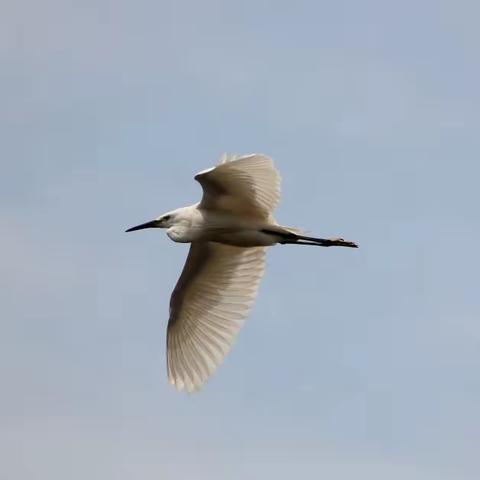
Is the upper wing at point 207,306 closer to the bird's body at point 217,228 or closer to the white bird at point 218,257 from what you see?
the white bird at point 218,257

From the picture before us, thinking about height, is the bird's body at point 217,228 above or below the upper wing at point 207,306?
above

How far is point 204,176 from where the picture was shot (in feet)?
69.5

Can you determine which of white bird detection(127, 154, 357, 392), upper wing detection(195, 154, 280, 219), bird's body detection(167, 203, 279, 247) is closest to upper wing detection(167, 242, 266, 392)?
white bird detection(127, 154, 357, 392)

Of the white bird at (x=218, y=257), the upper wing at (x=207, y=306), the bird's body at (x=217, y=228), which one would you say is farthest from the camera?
the upper wing at (x=207, y=306)

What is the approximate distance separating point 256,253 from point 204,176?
251 centimetres

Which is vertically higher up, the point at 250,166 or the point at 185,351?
the point at 250,166

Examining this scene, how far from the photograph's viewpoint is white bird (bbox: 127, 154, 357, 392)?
21.8 metres

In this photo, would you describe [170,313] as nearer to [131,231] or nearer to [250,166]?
[131,231]

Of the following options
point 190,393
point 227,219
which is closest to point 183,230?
point 227,219

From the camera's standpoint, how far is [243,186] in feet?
71.1

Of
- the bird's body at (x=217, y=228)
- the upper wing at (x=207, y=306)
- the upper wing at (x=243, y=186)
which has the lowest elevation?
the upper wing at (x=207, y=306)

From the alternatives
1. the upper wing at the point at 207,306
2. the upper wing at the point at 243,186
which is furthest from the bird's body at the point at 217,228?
the upper wing at the point at 207,306

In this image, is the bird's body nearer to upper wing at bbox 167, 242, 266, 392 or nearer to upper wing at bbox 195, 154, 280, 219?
Answer: upper wing at bbox 195, 154, 280, 219

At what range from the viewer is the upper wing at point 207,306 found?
2303cm
